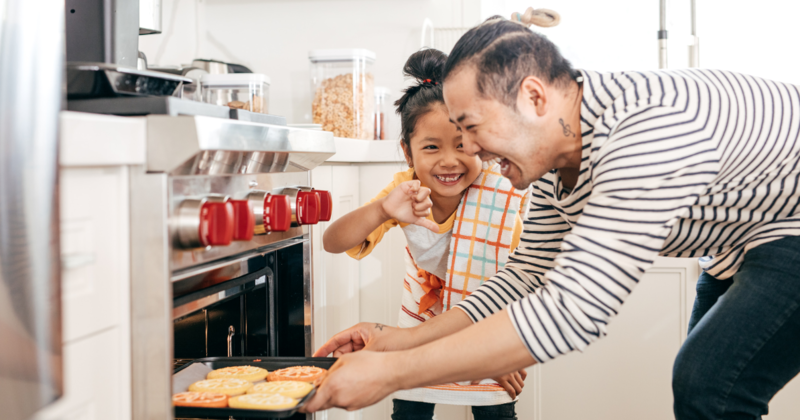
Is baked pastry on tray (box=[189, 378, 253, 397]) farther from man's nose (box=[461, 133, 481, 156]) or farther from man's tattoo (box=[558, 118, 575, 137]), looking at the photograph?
man's tattoo (box=[558, 118, 575, 137])

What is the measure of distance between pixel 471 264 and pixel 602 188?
1.72 feet

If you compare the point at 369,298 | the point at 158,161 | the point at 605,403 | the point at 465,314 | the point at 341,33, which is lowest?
the point at 605,403

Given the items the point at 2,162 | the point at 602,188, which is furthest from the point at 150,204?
the point at 602,188

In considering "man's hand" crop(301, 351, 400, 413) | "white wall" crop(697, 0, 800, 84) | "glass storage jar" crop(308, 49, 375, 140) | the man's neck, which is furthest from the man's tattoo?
"white wall" crop(697, 0, 800, 84)

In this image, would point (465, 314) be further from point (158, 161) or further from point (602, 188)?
point (158, 161)

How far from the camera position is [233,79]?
155 cm

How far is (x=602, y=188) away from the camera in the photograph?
2.07 feet

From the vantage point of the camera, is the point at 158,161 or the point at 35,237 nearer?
the point at 35,237

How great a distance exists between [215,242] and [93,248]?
0.35 ft

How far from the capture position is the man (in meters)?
0.61

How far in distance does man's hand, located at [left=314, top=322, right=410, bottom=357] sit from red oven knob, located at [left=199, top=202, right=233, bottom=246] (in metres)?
0.37

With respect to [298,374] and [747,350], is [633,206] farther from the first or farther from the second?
[298,374]

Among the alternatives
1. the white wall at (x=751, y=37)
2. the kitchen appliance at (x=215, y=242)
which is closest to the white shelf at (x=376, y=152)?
the kitchen appliance at (x=215, y=242)

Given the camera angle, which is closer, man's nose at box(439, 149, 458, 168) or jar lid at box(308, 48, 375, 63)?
man's nose at box(439, 149, 458, 168)
